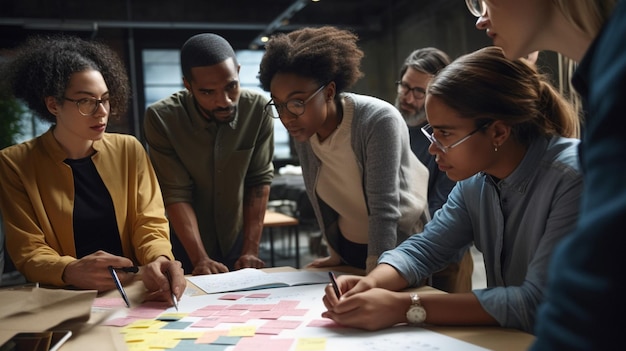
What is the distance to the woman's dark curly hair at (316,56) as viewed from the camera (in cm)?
182

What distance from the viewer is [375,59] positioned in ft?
19.0

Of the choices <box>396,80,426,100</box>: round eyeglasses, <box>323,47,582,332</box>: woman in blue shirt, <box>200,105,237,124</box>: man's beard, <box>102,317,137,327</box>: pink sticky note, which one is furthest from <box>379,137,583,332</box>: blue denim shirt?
<box>396,80,426,100</box>: round eyeglasses

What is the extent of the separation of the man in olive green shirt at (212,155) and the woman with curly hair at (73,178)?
247mm

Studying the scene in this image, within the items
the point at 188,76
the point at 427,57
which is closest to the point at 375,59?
the point at 427,57

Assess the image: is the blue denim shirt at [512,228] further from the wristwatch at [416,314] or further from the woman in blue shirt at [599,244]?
the woman in blue shirt at [599,244]

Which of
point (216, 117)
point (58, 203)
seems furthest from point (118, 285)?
point (216, 117)

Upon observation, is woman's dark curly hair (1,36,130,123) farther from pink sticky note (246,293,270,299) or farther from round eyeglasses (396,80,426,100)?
round eyeglasses (396,80,426,100)

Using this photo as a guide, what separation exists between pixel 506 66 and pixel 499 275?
0.51m

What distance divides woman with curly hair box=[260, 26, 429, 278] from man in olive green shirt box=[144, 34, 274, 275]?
0.96 ft

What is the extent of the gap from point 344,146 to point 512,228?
65cm

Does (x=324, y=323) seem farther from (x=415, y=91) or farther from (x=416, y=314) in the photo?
(x=415, y=91)

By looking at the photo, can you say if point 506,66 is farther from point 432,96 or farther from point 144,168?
point 144,168

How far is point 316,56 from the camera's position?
183 cm

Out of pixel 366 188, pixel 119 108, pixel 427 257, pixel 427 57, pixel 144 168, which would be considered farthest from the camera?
pixel 427 57
